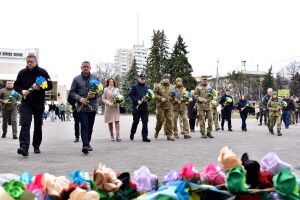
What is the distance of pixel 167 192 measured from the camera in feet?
8.48

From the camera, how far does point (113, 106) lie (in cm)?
1461

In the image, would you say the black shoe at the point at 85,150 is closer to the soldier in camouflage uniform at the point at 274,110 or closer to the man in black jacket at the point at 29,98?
the man in black jacket at the point at 29,98

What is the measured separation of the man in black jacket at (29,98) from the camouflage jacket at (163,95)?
17.7 feet

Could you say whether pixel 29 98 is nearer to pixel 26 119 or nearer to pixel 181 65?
pixel 26 119

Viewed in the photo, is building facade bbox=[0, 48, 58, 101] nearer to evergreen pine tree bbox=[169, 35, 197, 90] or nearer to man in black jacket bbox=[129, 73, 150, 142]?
evergreen pine tree bbox=[169, 35, 197, 90]

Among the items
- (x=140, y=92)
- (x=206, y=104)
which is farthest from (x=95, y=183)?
(x=206, y=104)

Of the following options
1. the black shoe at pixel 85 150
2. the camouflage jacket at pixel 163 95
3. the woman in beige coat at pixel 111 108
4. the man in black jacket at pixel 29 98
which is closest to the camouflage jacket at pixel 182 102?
the camouflage jacket at pixel 163 95

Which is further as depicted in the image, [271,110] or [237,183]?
[271,110]

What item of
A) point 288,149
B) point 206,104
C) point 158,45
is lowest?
point 288,149

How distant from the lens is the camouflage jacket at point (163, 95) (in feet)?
48.2

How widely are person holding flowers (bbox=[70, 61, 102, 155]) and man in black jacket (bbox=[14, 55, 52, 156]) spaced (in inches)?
33.1

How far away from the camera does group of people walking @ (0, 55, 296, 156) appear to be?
9688mm

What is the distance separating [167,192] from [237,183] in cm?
52

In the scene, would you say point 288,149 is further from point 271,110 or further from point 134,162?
point 271,110
